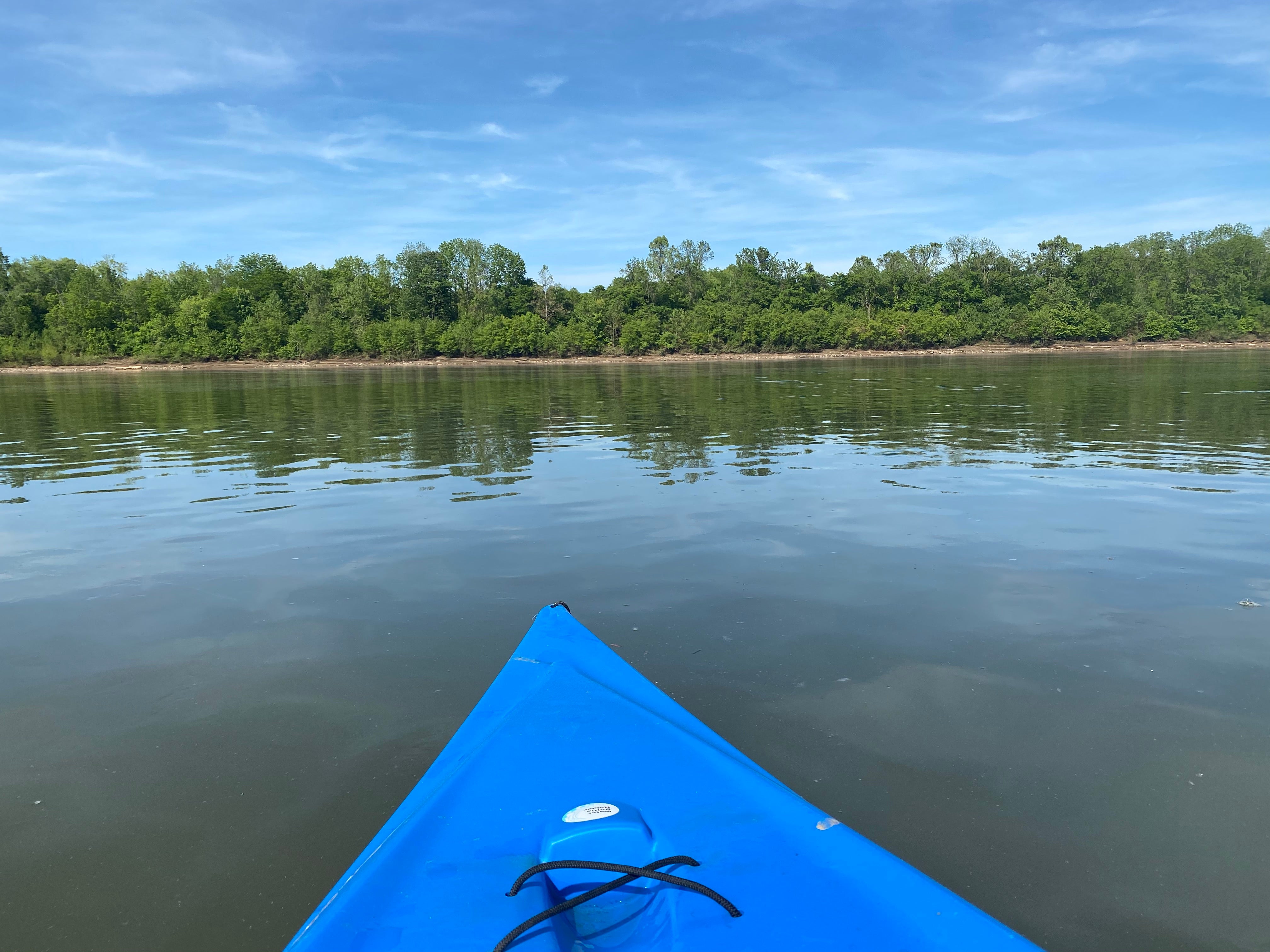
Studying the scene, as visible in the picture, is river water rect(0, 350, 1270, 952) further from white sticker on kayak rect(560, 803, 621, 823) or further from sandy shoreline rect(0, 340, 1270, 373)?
sandy shoreline rect(0, 340, 1270, 373)

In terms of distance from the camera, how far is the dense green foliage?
316 ft

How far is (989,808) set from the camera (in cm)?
346

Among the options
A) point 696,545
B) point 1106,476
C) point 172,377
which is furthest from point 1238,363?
point 172,377

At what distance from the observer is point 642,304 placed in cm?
10950

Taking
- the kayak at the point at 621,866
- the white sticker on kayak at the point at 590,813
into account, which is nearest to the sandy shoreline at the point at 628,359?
the kayak at the point at 621,866

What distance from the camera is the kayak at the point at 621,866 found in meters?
2.16

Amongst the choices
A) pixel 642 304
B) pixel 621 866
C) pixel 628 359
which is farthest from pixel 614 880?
pixel 642 304

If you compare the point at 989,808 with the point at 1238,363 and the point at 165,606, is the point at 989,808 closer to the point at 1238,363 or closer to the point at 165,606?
the point at 165,606

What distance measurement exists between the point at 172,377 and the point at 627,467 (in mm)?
56919

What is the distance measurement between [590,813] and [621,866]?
0.34 m

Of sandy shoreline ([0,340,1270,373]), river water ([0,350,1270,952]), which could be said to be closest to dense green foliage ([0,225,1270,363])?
sandy shoreline ([0,340,1270,373])

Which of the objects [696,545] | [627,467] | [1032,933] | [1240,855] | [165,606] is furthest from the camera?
[627,467]

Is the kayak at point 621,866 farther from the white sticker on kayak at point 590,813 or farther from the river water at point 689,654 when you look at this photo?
the river water at point 689,654

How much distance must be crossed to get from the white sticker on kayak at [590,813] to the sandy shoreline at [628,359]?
77.0 m
